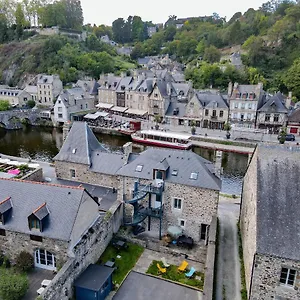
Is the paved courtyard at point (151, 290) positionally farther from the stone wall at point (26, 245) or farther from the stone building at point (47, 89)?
the stone building at point (47, 89)

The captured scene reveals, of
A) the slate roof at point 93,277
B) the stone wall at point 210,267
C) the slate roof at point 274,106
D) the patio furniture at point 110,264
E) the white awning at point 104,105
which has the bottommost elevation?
the patio furniture at point 110,264

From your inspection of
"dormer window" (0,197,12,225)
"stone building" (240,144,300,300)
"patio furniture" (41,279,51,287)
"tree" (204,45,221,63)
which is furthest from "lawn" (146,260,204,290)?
"tree" (204,45,221,63)

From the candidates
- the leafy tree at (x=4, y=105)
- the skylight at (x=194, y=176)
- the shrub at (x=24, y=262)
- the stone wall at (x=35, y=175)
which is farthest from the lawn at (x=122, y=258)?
the leafy tree at (x=4, y=105)

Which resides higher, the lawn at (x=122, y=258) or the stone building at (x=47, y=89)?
the stone building at (x=47, y=89)

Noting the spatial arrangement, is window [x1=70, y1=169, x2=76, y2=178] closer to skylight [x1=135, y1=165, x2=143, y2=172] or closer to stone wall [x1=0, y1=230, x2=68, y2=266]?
skylight [x1=135, y1=165, x2=143, y2=172]

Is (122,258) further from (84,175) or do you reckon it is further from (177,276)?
(84,175)

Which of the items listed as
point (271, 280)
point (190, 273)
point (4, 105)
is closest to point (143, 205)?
point (190, 273)
